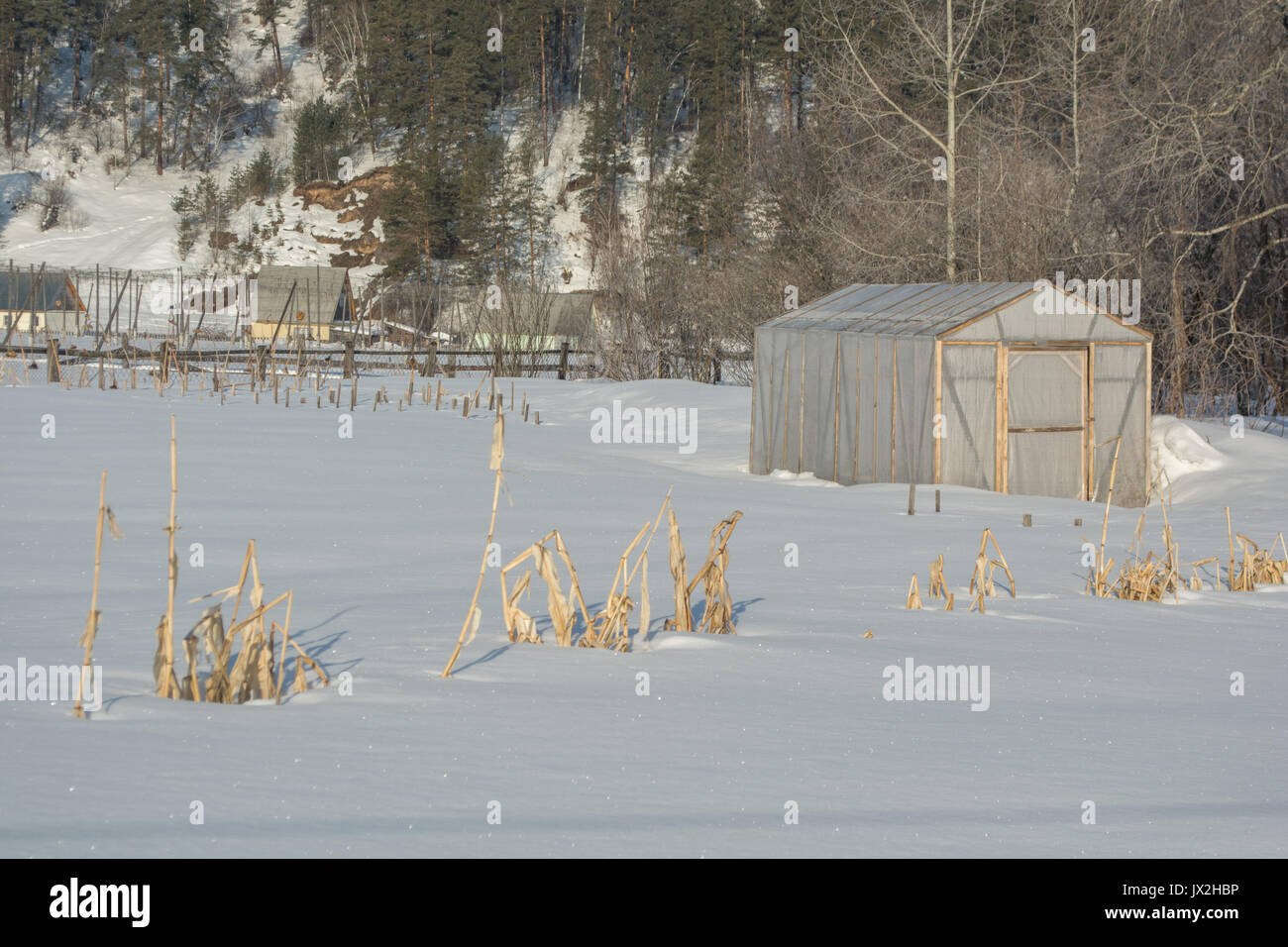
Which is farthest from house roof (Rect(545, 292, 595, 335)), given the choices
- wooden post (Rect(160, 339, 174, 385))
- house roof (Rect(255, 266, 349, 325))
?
wooden post (Rect(160, 339, 174, 385))

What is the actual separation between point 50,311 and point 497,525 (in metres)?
37.2

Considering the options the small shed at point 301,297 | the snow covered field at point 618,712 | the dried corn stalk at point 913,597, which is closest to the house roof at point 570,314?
the small shed at point 301,297

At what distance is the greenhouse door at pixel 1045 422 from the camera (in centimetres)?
1527

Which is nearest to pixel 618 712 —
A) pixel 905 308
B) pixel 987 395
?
pixel 987 395

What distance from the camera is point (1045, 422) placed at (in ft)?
50.8

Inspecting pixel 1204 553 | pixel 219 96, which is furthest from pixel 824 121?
pixel 219 96

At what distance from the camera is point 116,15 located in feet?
208

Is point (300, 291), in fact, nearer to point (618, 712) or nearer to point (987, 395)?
point (987, 395)

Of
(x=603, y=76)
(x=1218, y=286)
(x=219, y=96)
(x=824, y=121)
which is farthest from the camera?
(x=219, y=96)

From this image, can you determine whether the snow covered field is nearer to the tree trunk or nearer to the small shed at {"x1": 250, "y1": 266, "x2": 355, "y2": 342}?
the small shed at {"x1": 250, "y1": 266, "x2": 355, "y2": 342}

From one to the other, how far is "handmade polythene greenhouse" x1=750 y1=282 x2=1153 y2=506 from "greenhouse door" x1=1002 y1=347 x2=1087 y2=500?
14 millimetres

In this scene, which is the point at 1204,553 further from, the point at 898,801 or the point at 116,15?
the point at 116,15

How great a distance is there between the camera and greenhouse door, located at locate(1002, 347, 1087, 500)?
1527 cm

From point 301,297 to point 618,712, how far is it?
4496 centimetres
